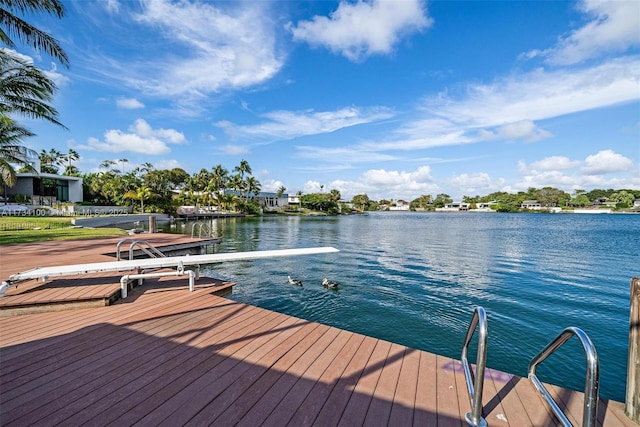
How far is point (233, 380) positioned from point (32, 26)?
15.7 metres

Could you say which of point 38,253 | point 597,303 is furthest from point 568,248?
→ point 38,253

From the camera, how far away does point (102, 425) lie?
82.8 inches

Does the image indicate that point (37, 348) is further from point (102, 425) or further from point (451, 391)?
point (451, 391)

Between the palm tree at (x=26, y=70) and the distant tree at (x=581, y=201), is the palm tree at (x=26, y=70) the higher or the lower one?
the higher one

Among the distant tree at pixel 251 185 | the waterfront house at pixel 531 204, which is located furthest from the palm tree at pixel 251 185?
the waterfront house at pixel 531 204

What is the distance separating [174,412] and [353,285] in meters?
8.54

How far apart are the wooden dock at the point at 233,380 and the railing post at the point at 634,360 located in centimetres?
10

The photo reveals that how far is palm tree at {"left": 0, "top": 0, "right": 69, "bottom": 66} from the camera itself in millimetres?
10406

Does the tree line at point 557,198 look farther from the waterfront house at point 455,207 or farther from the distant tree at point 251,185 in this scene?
the distant tree at point 251,185

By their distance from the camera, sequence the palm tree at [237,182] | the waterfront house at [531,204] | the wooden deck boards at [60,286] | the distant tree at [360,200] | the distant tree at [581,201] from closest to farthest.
Result: the wooden deck boards at [60,286]
the palm tree at [237,182]
the distant tree at [581,201]
the waterfront house at [531,204]
the distant tree at [360,200]

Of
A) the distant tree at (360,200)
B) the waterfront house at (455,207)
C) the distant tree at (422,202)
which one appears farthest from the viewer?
the distant tree at (422,202)

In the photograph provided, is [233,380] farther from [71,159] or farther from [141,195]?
[71,159]

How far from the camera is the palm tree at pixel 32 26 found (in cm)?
1041

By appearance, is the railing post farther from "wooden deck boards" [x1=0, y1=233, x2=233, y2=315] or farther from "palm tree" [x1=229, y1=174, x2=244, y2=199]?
"palm tree" [x1=229, y1=174, x2=244, y2=199]
